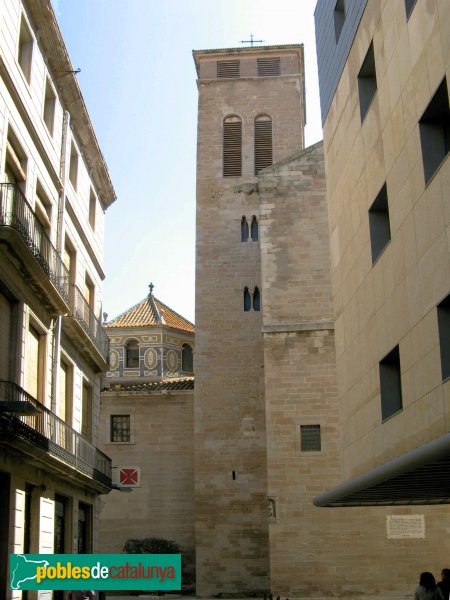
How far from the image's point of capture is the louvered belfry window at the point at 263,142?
3525 cm

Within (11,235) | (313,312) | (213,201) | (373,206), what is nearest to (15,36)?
(11,235)

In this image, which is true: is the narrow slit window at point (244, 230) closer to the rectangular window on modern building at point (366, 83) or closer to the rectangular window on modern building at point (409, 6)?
the rectangular window on modern building at point (366, 83)

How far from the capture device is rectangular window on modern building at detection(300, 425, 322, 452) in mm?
26078

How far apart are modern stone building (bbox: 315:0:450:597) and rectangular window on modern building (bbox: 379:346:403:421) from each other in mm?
17

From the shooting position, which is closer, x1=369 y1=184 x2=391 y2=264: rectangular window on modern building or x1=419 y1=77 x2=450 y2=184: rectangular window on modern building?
x1=419 y1=77 x2=450 y2=184: rectangular window on modern building

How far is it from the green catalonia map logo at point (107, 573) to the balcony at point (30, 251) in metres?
4.83

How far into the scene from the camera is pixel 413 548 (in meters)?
24.3

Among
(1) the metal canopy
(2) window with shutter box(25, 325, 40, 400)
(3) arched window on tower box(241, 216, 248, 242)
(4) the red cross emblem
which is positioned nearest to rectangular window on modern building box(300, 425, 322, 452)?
(4) the red cross emblem

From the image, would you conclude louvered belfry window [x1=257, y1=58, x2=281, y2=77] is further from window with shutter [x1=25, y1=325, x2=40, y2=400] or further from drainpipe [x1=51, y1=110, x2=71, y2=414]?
window with shutter [x1=25, y1=325, x2=40, y2=400]

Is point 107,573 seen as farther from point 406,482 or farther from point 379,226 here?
point 379,226

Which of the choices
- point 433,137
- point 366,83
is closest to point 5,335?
point 433,137

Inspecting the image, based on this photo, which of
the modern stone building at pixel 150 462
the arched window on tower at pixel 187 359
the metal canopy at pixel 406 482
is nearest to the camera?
the metal canopy at pixel 406 482

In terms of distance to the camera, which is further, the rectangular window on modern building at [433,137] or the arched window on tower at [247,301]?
the arched window on tower at [247,301]

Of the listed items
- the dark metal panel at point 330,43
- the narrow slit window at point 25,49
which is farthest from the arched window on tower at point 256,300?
the narrow slit window at point 25,49
